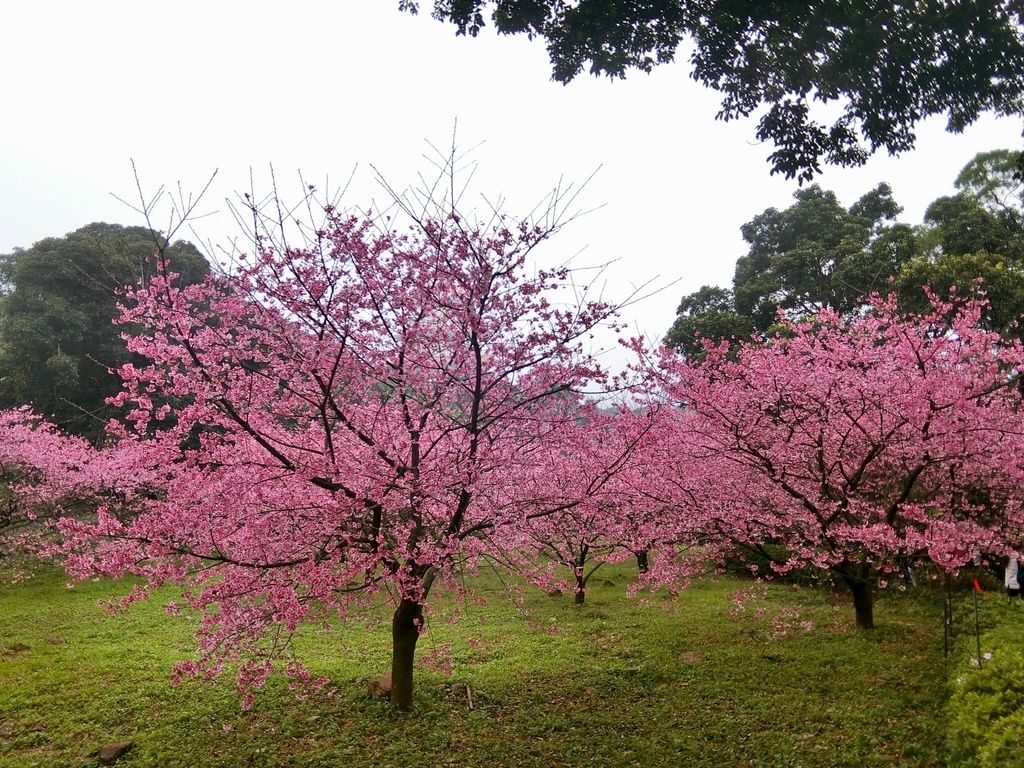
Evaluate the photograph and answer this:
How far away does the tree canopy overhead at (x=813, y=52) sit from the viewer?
19.8ft

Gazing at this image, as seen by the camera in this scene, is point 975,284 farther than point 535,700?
Yes

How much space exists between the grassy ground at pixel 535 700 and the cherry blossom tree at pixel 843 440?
1.55 meters

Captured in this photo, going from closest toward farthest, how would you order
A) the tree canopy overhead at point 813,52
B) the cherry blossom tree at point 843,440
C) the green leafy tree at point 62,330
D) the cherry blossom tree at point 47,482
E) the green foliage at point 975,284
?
the tree canopy overhead at point 813,52
the cherry blossom tree at point 843,440
the cherry blossom tree at point 47,482
the green foliage at point 975,284
the green leafy tree at point 62,330

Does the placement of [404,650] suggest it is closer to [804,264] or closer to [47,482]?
[47,482]

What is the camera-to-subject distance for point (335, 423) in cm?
671

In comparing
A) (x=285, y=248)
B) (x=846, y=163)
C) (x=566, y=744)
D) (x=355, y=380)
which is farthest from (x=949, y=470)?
(x=285, y=248)

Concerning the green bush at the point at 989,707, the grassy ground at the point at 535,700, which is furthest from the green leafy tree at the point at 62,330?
the green bush at the point at 989,707

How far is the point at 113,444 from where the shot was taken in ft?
A: 70.4

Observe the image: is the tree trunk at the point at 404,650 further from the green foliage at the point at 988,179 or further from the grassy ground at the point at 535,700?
the green foliage at the point at 988,179

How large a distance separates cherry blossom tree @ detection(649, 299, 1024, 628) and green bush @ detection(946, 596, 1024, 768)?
110 centimetres

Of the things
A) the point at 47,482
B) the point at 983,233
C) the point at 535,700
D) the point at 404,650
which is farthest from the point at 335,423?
the point at 983,233

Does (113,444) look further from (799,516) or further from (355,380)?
(799,516)

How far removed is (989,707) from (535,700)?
15.5ft

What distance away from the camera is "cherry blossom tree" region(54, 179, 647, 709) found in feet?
17.8
